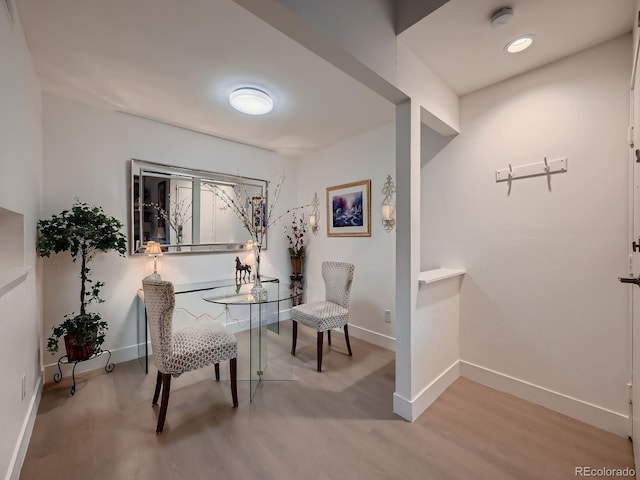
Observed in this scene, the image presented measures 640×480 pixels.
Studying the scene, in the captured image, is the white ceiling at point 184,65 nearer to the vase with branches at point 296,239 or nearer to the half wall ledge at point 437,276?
the vase with branches at point 296,239

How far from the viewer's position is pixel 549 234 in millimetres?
1952

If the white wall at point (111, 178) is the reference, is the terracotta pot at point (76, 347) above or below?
below

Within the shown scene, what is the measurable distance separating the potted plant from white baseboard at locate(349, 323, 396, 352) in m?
2.58

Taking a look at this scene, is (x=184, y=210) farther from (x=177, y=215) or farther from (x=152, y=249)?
(x=152, y=249)

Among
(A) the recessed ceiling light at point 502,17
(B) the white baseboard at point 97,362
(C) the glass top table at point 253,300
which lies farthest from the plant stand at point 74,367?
(A) the recessed ceiling light at point 502,17

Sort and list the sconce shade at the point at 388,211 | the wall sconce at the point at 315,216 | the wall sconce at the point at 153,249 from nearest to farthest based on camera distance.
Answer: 1. the wall sconce at the point at 153,249
2. the sconce shade at the point at 388,211
3. the wall sconce at the point at 315,216

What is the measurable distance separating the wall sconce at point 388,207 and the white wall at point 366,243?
67mm

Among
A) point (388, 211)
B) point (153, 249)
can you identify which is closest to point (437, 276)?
point (388, 211)

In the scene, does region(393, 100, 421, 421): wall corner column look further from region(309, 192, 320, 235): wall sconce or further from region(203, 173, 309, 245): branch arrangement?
region(309, 192, 320, 235): wall sconce

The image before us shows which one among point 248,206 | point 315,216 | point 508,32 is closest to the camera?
point 508,32

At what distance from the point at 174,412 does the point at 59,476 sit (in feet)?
1.99

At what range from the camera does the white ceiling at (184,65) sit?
154 cm

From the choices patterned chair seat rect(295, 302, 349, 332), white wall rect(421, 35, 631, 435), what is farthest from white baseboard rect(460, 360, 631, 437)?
patterned chair seat rect(295, 302, 349, 332)

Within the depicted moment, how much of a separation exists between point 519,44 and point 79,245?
3.71 m
